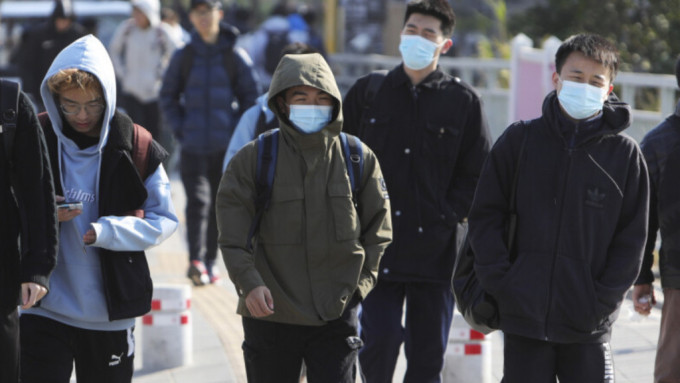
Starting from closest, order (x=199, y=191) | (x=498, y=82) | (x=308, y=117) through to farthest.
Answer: (x=308, y=117), (x=199, y=191), (x=498, y=82)

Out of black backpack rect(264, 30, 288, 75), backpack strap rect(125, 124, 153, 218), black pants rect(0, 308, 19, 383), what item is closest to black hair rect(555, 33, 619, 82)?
backpack strap rect(125, 124, 153, 218)

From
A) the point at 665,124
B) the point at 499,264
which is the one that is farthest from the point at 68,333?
the point at 665,124

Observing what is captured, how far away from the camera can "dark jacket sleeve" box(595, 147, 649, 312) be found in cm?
439

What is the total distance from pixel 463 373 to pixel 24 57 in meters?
8.64

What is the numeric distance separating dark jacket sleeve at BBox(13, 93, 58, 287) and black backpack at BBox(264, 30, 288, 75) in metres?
12.6

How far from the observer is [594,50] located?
454cm

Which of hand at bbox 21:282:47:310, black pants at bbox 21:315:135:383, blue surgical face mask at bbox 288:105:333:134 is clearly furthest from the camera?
blue surgical face mask at bbox 288:105:333:134

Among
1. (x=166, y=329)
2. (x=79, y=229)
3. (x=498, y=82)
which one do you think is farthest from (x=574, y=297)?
(x=498, y=82)

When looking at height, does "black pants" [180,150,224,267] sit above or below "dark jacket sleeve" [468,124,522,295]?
below

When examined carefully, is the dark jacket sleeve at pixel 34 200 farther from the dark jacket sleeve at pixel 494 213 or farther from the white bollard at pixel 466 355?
the white bollard at pixel 466 355

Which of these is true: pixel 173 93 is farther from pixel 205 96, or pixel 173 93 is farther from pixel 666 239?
pixel 666 239

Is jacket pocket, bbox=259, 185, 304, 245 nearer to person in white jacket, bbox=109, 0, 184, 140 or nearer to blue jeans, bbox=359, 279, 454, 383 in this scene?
blue jeans, bbox=359, 279, 454, 383

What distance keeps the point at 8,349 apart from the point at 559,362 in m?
1.94

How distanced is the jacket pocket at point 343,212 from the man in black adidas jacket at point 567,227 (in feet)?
1.44
